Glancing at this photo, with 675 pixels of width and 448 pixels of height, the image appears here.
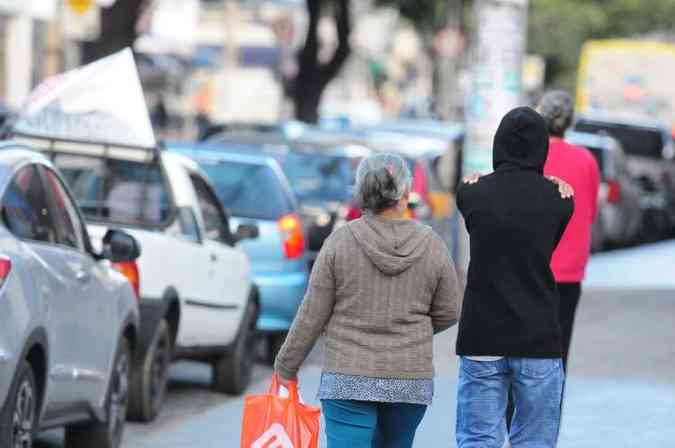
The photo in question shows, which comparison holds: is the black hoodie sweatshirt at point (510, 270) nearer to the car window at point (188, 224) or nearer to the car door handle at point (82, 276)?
the car door handle at point (82, 276)

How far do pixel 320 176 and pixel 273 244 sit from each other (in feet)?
14.3

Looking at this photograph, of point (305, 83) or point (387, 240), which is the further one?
point (305, 83)

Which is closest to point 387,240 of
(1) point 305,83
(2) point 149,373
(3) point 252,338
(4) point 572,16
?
(2) point 149,373

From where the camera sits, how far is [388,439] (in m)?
6.49

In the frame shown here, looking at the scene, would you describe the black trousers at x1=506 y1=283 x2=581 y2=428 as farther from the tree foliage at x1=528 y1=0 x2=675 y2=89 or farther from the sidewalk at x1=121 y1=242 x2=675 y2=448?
the tree foliage at x1=528 y1=0 x2=675 y2=89

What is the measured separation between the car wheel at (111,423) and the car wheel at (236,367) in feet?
9.33

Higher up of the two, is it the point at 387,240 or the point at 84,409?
the point at 387,240

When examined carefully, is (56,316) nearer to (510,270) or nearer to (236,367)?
(510,270)

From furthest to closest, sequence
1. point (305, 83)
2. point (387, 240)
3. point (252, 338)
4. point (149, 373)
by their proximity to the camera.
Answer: point (305, 83) → point (252, 338) → point (149, 373) → point (387, 240)

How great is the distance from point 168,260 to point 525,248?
4.63 m

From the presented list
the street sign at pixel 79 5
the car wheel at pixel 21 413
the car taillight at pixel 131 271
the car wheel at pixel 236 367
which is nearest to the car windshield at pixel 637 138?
the street sign at pixel 79 5

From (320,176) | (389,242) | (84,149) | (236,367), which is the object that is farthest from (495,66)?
(389,242)

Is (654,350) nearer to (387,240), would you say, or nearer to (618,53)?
(387,240)

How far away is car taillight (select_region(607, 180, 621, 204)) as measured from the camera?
25.9 metres
